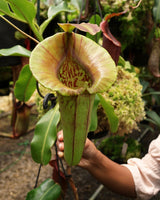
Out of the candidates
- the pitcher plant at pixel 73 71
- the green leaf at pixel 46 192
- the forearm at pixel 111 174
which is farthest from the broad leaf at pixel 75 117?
the green leaf at pixel 46 192

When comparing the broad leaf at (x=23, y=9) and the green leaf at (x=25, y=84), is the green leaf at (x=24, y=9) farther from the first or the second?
the green leaf at (x=25, y=84)

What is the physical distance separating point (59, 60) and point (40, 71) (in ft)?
0.22

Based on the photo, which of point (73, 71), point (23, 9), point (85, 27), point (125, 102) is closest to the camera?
point (85, 27)

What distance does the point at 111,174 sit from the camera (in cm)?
71

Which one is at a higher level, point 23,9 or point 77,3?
point 23,9

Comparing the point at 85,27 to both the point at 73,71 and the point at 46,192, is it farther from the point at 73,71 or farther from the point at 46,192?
the point at 46,192

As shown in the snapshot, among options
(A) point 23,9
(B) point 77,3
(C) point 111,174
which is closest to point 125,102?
(C) point 111,174

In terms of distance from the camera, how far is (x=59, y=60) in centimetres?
39

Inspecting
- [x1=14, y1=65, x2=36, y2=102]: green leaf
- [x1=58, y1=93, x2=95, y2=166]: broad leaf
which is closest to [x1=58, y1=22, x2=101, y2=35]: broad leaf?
[x1=58, y1=93, x2=95, y2=166]: broad leaf

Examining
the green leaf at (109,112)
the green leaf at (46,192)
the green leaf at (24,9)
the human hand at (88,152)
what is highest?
the green leaf at (24,9)

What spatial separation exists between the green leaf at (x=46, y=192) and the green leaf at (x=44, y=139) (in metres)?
0.17

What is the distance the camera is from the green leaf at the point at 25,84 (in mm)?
767

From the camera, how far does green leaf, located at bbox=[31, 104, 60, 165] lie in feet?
2.08

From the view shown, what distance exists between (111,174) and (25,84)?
48 cm
